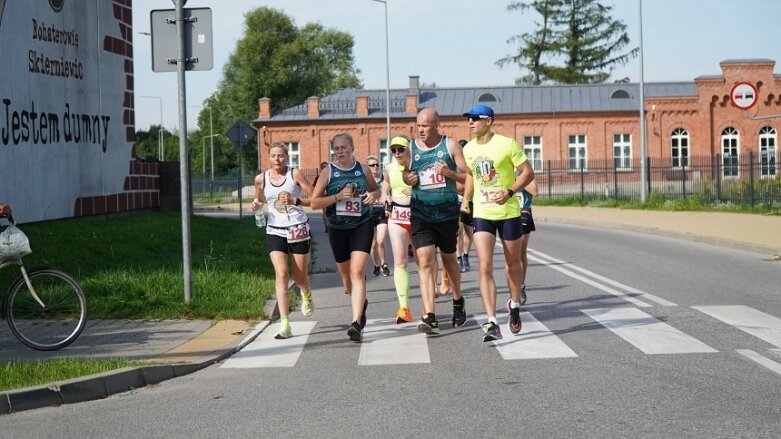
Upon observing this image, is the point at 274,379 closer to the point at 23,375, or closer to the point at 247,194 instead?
the point at 23,375

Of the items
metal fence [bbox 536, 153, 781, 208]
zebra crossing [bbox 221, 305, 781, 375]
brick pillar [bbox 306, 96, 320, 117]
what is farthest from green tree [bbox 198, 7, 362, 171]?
zebra crossing [bbox 221, 305, 781, 375]

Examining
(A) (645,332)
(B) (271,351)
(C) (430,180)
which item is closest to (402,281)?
(C) (430,180)

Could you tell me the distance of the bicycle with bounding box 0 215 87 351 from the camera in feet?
30.0

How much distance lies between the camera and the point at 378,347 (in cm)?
916

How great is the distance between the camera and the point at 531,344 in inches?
354

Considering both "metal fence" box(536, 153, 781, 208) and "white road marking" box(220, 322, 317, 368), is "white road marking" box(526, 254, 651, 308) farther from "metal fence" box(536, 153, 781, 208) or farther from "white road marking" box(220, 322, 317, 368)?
"metal fence" box(536, 153, 781, 208)

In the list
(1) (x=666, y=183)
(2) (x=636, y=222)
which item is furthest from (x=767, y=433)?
(1) (x=666, y=183)

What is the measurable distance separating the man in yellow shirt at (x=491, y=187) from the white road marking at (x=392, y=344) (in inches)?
26.2

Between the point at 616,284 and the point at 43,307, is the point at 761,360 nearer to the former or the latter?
the point at 616,284

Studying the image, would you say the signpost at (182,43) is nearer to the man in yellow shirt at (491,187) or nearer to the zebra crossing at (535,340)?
the zebra crossing at (535,340)

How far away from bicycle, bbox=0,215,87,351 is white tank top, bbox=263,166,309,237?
186 cm

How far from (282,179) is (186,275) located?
82.7 inches

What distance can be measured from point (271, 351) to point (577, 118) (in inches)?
2330

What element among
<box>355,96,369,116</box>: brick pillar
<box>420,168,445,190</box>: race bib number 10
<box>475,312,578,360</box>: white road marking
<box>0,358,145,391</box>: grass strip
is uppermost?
<box>355,96,369,116</box>: brick pillar
